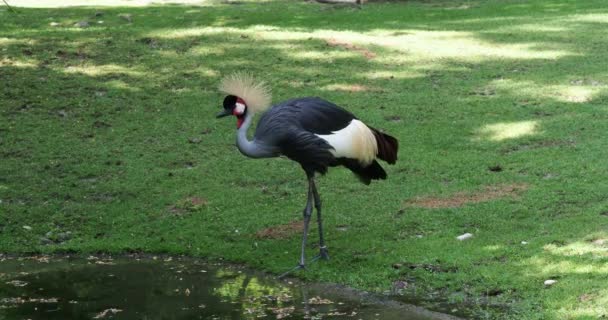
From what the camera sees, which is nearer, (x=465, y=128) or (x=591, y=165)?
(x=591, y=165)

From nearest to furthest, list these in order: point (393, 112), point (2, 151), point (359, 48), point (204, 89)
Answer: point (2, 151)
point (393, 112)
point (204, 89)
point (359, 48)

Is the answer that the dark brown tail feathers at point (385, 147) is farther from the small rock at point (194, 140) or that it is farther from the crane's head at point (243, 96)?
the small rock at point (194, 140)

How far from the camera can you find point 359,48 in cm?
1709

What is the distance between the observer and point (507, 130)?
43.5 ft

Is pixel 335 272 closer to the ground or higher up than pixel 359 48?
closer to the ground

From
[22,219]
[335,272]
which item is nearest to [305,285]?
[335,272]

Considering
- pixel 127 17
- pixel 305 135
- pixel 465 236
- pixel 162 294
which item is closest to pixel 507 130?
pixel 465 236

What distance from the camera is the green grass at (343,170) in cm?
914

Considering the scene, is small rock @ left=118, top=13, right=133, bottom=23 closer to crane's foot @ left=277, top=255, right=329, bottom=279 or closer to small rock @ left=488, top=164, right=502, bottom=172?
small rock @ left=488, top=164, right=502, bottom=172

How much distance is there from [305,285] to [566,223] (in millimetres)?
2625

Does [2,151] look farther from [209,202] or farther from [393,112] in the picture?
[393,112]

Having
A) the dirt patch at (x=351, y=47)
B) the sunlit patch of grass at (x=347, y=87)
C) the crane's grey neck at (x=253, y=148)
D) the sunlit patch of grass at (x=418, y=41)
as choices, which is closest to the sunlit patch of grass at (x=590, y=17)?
the sunlit patch of grass at (x=418, y=41)

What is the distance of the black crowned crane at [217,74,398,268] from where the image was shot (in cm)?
937

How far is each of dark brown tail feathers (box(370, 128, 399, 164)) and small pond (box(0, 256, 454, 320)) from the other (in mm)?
1771
